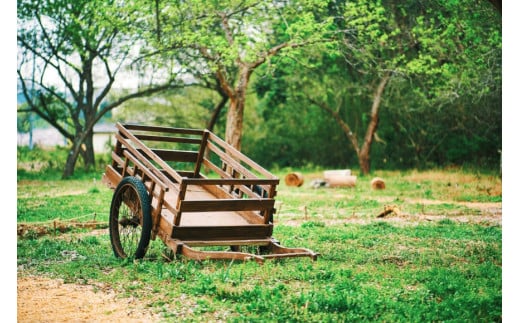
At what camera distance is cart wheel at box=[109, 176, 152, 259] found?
235 inches

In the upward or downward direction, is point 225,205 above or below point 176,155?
below

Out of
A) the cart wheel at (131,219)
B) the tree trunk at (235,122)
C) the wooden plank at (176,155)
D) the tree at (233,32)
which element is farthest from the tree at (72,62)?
the cart wheel at (131,219)

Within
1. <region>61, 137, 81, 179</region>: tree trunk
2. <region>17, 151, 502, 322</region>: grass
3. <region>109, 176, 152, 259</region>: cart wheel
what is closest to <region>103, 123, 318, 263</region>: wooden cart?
<region>109, 176, 152, 259</region>: cart wheel

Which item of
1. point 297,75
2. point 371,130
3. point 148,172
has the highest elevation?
point 297,75

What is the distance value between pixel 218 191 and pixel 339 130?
15.6 metres

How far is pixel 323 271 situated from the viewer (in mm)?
5824

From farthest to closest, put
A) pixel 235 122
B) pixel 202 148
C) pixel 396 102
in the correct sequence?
1. pixel 396 102
2. pixel 235 122
3. pixel 202 148

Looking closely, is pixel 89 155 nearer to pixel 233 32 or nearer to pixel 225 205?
pixel 233 32

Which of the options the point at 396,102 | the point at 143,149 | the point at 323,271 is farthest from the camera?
the point at 396,102

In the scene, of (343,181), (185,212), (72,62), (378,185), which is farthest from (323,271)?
(72,62)

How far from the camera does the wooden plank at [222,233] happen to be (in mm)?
5898

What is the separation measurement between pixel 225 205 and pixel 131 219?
889 mm

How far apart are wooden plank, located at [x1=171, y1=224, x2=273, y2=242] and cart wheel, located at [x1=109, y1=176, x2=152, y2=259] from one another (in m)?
0.30
